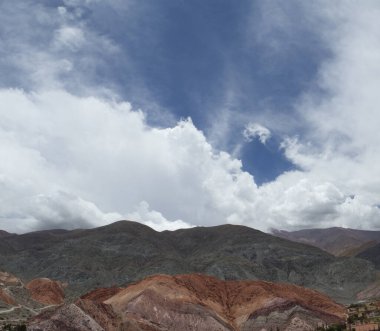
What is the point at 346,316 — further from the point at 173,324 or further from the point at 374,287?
the point at 374,287

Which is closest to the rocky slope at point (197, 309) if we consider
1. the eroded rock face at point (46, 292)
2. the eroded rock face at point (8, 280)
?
the eroded rock face at point (8, 280)

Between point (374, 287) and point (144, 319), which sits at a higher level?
point (374, 287)

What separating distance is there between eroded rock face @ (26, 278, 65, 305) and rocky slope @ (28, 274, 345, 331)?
1949 inches

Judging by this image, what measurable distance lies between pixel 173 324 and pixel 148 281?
17.4 metres

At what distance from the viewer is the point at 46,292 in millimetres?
162250

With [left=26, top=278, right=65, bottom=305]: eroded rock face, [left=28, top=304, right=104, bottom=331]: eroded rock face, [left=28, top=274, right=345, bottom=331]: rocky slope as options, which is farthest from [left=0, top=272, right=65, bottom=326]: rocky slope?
[left=28, top=304, right=104, bottom=331]: eroded rock face

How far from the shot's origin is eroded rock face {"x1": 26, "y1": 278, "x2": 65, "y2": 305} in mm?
156875

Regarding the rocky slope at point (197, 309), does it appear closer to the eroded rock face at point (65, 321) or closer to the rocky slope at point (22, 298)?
the eroded rock face at point (65, 321)

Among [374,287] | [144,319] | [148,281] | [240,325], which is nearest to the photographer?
[144,319]

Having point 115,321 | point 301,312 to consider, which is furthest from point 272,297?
point 115,321

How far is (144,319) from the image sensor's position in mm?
90875

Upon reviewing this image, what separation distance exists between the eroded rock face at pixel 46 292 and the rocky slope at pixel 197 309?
49.5 metres

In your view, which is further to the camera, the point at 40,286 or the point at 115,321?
the point at 40,286

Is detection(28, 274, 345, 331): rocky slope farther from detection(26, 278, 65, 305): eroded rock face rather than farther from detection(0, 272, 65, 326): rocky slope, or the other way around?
detection(26, 278, 65, 305): eroded rock face
